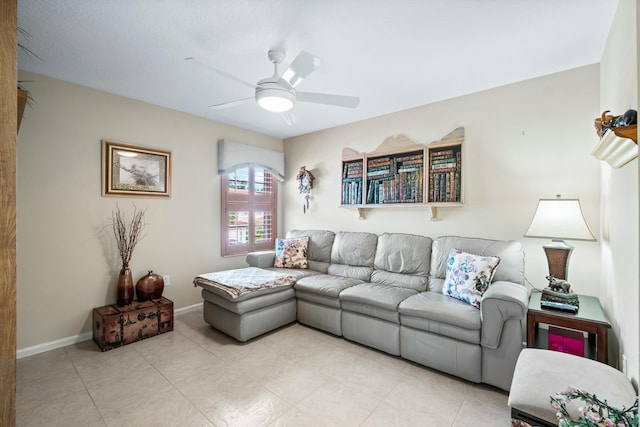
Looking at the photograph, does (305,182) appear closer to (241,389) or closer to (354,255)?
(354,255)

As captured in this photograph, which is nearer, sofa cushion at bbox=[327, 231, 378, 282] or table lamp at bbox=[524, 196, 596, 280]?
table lamp at bbox=[524, 196, 596, 280]

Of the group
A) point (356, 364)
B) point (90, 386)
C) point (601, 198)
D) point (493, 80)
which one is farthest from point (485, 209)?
point (90, 386)

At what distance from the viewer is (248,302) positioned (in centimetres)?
278

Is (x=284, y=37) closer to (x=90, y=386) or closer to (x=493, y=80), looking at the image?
(x=493, y=80)

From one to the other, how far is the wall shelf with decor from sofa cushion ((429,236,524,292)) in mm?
412

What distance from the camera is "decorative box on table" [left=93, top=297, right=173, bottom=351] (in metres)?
2.62

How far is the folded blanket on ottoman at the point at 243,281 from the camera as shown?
277cm

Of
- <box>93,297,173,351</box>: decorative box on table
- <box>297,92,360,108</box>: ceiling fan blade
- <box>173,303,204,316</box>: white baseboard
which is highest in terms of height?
<box>297,92,360,108</box>: ceiling fan blade

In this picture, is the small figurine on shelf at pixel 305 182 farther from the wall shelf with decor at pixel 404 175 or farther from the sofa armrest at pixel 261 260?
the sofa armrest at pixel 261 260

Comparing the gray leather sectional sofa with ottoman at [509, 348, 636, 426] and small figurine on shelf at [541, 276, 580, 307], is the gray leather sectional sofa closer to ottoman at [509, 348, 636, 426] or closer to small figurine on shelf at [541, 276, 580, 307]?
small figurine on shelf at [541, 276, 580, 307]

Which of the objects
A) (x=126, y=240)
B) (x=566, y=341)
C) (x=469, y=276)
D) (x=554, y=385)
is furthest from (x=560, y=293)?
(x=126, y=240)

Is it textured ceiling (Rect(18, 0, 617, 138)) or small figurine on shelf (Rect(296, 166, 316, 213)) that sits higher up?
textured ceiling (Rect(18, 0, 617, 138))

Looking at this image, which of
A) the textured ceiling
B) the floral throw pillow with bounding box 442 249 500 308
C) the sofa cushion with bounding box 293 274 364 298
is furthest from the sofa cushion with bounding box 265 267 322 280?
the textured ceiling

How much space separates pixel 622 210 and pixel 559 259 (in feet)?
2.09
